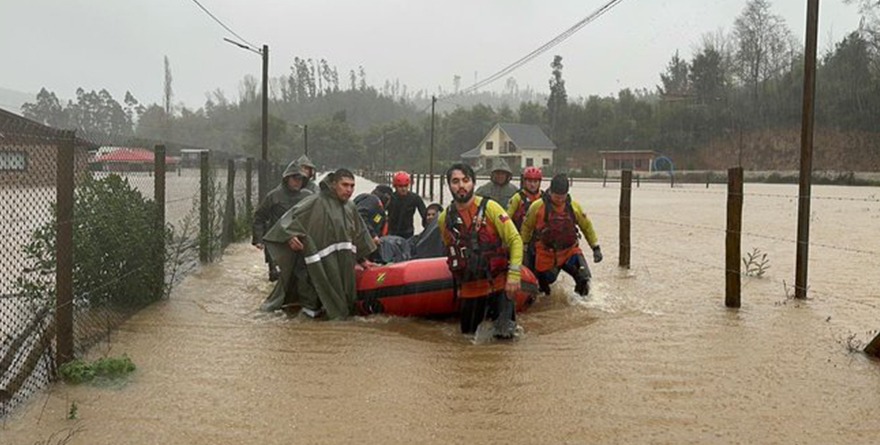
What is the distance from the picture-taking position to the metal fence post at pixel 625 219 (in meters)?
11.5

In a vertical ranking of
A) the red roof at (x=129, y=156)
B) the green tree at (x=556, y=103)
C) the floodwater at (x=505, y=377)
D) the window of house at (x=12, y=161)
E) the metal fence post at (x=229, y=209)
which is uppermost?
the green tree at (x=556, y=103)

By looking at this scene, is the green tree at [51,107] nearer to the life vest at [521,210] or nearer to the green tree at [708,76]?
the green tree at [708,76]

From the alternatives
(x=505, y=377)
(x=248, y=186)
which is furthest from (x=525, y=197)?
(x=248, y=186)

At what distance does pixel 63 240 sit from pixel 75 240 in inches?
46.2

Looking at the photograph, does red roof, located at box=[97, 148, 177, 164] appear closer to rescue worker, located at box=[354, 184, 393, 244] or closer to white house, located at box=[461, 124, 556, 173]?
rescue worker, located at box=[354, 184, 393, 244]

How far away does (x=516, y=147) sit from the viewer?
84000 millimetres

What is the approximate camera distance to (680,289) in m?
9.80

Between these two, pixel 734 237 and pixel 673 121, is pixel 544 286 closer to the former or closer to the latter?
pixel 734 237

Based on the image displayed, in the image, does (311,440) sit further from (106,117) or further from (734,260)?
(106,117)

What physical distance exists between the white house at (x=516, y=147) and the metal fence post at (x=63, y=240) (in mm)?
77772

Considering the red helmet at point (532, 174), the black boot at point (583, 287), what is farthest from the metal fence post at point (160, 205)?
the black boot at point (583, 287)

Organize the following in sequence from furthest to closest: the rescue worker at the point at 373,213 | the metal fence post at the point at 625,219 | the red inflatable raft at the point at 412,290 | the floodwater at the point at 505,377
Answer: the metal fence post at the point at 625,219 → the rescue worker at the point at 373,213 → the red inflatable raft at the point at 412,290 → the floodwater at the point at 505,377

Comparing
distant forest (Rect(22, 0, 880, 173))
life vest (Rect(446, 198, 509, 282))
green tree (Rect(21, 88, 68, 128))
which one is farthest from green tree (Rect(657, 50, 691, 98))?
life vest (Rect(446, 198, 509, 282))

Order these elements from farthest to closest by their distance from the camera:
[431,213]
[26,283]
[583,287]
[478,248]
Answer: [431,213], [583,287], [478,248], [26,283]
